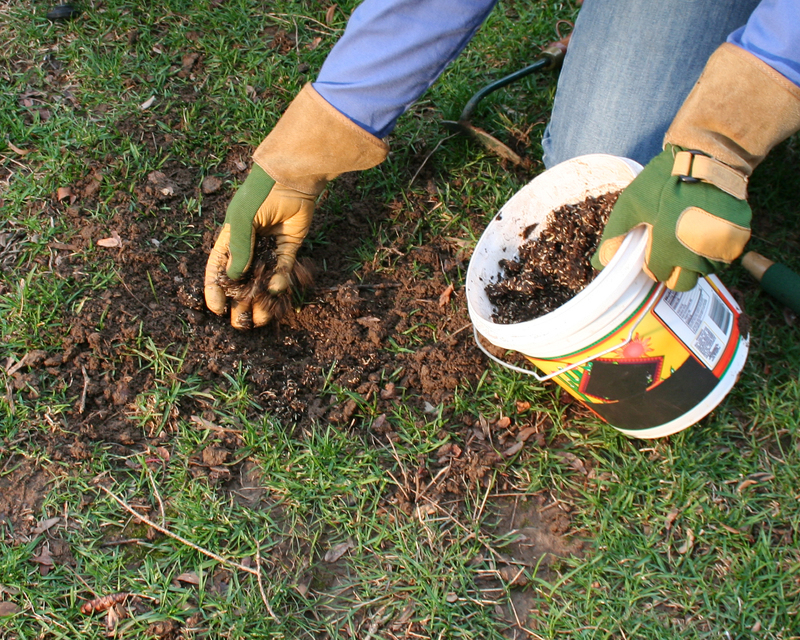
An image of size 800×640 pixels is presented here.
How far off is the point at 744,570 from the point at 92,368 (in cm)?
214

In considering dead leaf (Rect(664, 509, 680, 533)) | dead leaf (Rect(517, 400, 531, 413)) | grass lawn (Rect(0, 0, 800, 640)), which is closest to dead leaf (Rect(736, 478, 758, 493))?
grass lawn (Rect(0, 0, 800, 640))

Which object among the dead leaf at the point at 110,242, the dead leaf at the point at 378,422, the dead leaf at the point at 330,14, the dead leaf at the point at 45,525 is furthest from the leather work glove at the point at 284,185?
the dead leaf at the point at 330,14

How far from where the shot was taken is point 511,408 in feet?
6.97

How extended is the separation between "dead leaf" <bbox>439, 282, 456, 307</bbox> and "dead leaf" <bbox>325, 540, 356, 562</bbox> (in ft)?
3.03

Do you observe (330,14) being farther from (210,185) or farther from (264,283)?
(264,283)

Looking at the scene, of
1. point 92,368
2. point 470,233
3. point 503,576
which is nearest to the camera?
point 503,576

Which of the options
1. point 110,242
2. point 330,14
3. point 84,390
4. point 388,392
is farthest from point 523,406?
point 330,14

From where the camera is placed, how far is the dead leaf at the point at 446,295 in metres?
2.34

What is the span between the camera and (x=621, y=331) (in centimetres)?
169

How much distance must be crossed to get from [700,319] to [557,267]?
458 mm

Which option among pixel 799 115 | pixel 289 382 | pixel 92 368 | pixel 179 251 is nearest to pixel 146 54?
pixel 179 251

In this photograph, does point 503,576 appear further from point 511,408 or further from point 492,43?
point 492,43

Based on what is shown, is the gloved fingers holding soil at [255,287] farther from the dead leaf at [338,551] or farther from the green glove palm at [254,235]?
the dead leaf at [338,551]

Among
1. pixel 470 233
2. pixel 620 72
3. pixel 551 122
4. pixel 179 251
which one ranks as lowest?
pixel 179 251
